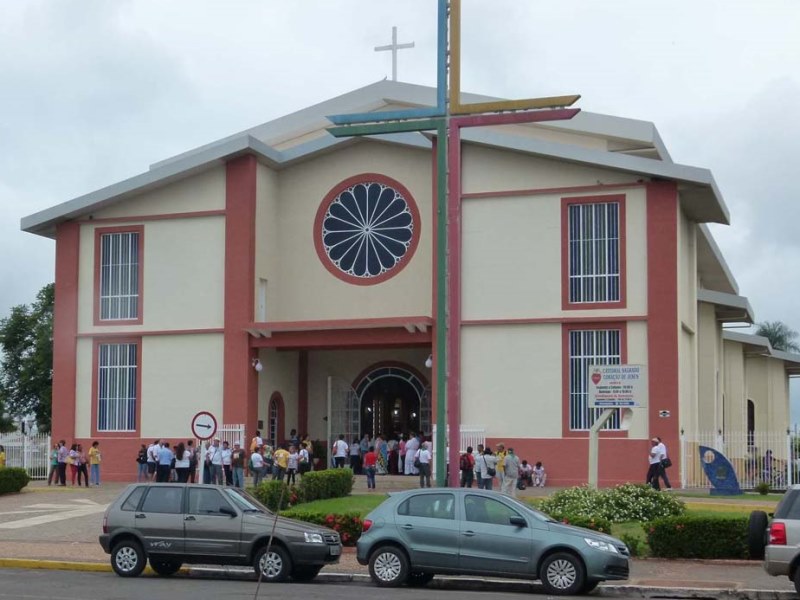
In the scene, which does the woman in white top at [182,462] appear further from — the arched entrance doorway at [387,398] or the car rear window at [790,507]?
the car rear window at [790,507]

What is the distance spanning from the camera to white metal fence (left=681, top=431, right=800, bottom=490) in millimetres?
30469

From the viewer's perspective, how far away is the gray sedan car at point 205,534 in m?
16.1

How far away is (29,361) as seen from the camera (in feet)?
188

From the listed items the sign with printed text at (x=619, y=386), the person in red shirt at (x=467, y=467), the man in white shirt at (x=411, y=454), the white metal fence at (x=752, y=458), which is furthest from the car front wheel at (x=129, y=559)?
the white metal fence at (x=752, y=458)

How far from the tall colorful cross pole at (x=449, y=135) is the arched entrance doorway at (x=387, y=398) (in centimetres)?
1480

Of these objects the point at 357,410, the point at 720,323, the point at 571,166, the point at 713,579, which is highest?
the point at 571,166

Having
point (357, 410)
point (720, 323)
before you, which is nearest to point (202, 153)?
point (357, 410)

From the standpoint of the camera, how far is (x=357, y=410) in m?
36.5

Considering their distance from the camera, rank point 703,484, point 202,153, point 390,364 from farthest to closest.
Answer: point 390,364 → point 202,153 → point 703,484

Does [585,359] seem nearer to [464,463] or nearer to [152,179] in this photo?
[464,463]

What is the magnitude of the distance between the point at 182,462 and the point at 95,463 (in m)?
3.29

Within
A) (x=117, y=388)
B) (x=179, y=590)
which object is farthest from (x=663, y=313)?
(x=179, y=590)

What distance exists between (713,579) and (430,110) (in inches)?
378

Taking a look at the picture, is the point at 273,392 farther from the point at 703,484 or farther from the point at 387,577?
the point at 387,577
